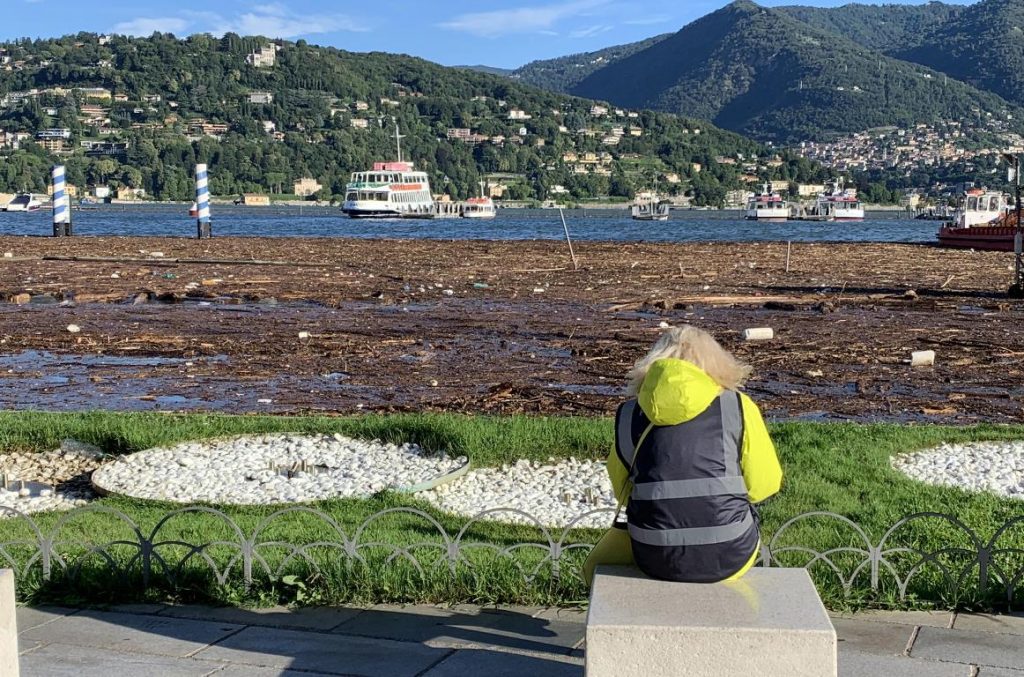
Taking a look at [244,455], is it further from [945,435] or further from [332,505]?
[945,435]

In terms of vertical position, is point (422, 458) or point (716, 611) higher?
point (716, 611)

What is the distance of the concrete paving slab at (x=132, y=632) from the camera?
5.75 metres

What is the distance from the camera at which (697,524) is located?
5.03m

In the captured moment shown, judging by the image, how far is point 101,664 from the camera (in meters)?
5.48

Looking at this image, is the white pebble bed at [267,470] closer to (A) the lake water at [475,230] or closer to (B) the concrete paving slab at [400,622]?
(B) the concrete paving slab at [400,622]

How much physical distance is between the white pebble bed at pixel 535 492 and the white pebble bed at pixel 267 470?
0.31 m

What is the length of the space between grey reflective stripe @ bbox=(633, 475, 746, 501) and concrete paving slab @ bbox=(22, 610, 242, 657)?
7.12 feet

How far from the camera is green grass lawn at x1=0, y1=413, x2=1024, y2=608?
253 inches

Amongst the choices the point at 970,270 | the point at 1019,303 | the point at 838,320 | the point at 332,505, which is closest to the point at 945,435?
the point at 332,505

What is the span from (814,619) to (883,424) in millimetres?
6969

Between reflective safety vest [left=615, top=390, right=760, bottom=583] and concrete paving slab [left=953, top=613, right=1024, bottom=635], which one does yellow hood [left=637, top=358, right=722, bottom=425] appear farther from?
concrete paving slab [left=953, top=613, right=1024, bottom=635]

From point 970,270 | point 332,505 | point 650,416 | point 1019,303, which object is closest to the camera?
point 650,416

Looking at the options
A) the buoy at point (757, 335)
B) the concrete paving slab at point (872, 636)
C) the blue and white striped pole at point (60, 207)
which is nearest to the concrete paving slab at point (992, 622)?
the concrete paving slab at point (872, 636)

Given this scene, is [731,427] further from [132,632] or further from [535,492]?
[535,492]
